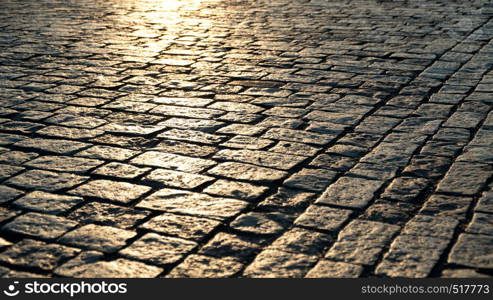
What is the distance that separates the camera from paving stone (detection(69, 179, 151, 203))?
421 centimetres

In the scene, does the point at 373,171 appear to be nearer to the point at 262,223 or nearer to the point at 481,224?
the point at 481,224

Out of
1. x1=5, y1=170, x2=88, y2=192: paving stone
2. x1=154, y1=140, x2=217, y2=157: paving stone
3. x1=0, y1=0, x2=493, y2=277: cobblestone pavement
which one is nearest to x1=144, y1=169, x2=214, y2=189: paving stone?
x1=0, y1=0, x2=493, y2=277: cobblestone pavement

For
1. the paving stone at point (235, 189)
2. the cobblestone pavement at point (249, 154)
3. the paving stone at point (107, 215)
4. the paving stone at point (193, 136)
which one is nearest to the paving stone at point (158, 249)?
the cobblestone pavement at point (249, 154)

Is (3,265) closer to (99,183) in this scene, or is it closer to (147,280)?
(147,280)

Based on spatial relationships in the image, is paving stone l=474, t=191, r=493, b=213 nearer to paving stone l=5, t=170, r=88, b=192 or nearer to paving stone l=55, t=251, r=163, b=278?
paving stone l=55, t=251, r=163, b=278

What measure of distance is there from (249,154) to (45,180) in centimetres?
156

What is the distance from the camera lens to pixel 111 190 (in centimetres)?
431

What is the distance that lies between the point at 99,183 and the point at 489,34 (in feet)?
22.2

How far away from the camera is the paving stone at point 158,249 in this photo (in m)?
3.47

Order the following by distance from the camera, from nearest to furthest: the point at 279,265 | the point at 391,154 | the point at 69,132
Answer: the point at 279,265 → the point at 391,154 → the point at 69,132

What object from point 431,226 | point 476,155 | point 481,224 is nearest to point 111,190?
point 431,226

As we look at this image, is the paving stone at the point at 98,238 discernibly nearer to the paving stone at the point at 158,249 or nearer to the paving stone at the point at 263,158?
the paving stone at the point at 158,249

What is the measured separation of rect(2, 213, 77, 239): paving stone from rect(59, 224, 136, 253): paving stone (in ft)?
0.27

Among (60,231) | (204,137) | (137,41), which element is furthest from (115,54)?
(60,231)
